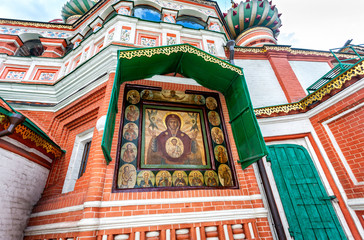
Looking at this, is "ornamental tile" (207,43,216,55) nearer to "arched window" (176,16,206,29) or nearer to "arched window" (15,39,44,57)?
"arched window" (176,16,206,29)

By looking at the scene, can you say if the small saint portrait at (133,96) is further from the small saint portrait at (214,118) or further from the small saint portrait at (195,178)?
the small saint portrait at (195,178)

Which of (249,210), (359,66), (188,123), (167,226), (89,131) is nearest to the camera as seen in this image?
(167,226)

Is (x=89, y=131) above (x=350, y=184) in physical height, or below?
above

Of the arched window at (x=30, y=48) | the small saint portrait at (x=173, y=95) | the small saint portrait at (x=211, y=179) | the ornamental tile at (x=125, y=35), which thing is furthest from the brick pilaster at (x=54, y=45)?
the small saint portrait at (x=211, y=179)

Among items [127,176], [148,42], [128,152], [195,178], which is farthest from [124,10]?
[195,178]

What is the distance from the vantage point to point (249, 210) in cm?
343

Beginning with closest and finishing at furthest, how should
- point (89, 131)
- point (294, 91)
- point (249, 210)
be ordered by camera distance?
point (249, 210), point (89, 131), point (294, 91)

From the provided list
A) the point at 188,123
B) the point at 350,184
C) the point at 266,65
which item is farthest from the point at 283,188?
the point at 266,65

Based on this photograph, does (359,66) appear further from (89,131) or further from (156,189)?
(89,131)

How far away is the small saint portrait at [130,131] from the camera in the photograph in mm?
3735

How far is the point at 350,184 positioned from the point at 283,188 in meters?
1.41

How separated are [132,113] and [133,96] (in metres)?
0.49

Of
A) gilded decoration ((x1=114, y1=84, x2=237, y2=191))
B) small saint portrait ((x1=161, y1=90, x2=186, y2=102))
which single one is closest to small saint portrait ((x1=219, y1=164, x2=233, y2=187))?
gilded decoration ((x1=114, y1=84, x2=237, y2=191))

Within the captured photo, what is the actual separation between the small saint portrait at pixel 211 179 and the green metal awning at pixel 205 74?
755 millimetres
